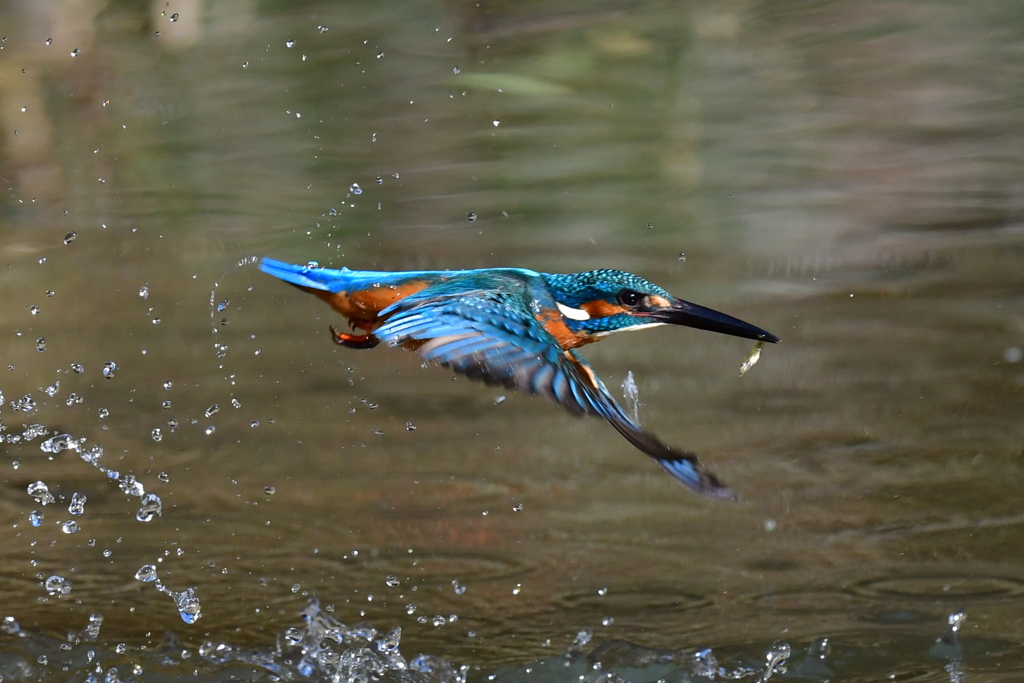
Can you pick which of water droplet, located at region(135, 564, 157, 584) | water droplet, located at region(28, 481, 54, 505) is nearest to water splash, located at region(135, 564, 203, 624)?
water droplet, located at region(135, 564, 157, 584)

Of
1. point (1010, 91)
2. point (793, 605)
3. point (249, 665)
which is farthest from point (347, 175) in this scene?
point (1010, 91)

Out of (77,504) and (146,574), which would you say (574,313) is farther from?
(77,504)

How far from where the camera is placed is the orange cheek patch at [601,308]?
138cm

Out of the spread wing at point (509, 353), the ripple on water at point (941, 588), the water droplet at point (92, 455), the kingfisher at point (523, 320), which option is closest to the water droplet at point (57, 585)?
the water droplet at point (92, 455)

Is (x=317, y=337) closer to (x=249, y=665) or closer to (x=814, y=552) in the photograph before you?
(x=249, y=665)

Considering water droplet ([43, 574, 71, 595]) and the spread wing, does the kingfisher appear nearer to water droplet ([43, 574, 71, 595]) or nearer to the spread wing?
the spread wing

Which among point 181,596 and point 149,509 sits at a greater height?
point 149,509

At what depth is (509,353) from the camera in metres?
1.18

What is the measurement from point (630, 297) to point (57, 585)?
42.3 inches

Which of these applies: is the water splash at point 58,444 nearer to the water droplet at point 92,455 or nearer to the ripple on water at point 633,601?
the water droplet at point 92,455

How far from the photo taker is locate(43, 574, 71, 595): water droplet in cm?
180

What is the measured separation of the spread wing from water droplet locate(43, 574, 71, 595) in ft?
2.83

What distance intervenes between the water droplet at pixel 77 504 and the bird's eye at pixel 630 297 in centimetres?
111

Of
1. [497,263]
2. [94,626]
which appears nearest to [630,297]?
[497,263]
